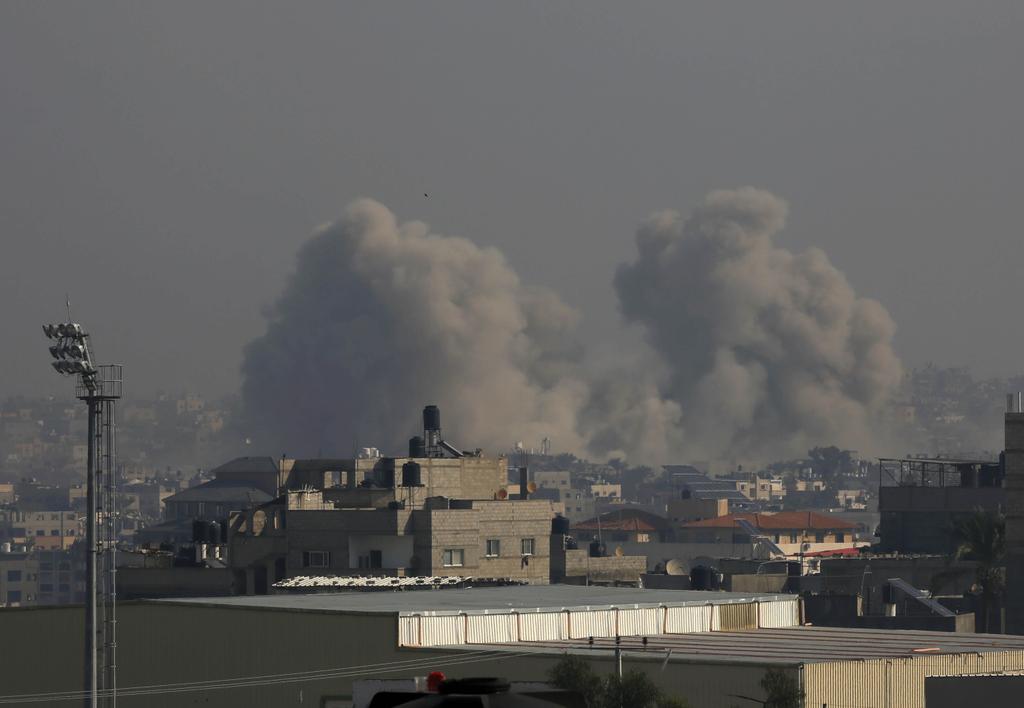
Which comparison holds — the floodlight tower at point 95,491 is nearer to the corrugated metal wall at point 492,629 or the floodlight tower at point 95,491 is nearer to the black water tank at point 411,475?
the corrugated metal wall at point 492,629

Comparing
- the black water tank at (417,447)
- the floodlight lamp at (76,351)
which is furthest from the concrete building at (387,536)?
the floodlight lamp at (76,351)

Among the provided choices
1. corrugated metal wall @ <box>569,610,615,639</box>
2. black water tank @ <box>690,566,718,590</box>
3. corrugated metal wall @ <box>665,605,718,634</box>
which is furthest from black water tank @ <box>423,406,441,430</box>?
corrugated metal wall @ <box>569,610,615,639</box>

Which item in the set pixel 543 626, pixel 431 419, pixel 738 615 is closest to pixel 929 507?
pixel 431 419

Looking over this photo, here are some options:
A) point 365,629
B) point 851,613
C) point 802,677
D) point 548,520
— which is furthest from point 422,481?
point 802,677

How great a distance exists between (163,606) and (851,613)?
40.8 m

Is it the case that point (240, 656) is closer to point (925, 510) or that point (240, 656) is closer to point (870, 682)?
point (870, 682)

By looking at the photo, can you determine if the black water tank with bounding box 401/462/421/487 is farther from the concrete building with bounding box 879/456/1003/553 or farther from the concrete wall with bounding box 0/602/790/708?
the concrete wall with bounding box 0/602/790/708

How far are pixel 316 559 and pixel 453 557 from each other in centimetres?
622

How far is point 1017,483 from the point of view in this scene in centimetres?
10106

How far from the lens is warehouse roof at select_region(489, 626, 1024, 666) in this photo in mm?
53584

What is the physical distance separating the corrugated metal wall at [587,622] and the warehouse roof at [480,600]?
425 mm

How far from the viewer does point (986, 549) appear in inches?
4368

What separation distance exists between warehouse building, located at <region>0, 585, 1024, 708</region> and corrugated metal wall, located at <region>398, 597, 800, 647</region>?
0.12 feet

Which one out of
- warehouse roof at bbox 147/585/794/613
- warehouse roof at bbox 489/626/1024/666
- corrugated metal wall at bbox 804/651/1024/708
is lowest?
corrugated metal wall at bbox 804/651/1024/708
